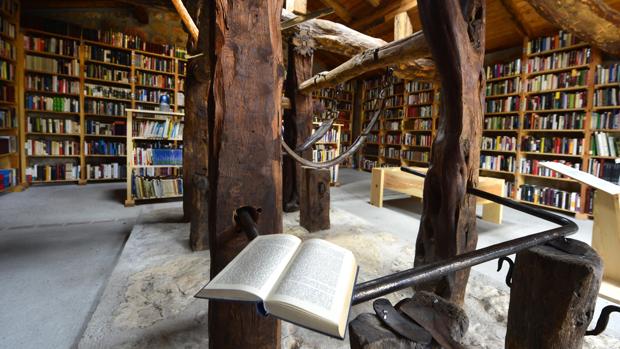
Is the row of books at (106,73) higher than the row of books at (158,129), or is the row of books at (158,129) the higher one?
the row of books at (106,73)

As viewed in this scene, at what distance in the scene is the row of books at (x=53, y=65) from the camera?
4.51 metres

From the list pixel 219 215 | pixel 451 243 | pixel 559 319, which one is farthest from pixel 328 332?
pixel 451 243

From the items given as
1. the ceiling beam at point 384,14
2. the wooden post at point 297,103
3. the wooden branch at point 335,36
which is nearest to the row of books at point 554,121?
the ceiling beam at point 384,14

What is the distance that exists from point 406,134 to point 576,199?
3.54 meters

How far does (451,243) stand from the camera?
125cm

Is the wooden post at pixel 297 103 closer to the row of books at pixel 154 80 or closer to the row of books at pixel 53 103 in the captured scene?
the row of books at pixel 154 80

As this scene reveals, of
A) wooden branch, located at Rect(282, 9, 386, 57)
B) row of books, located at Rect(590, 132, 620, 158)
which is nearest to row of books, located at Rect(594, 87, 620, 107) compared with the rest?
row of books, located at Rect(590, 132, 620, 158)

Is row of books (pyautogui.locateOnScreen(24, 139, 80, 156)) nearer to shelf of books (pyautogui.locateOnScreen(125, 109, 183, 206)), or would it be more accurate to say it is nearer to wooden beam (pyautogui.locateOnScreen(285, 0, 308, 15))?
shelf of books (pyautogui.locateOnScreen(125, 109, 183, 206))

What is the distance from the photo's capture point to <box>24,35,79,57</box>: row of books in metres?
4.50

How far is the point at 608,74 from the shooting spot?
143 inches

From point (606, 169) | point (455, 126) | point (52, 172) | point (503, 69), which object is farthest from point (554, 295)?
point (52, 172)

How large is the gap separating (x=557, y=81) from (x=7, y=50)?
25.4 feet

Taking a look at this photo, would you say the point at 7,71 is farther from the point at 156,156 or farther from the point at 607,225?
the point at 607,225

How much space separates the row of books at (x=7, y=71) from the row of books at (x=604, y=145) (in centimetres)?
784
